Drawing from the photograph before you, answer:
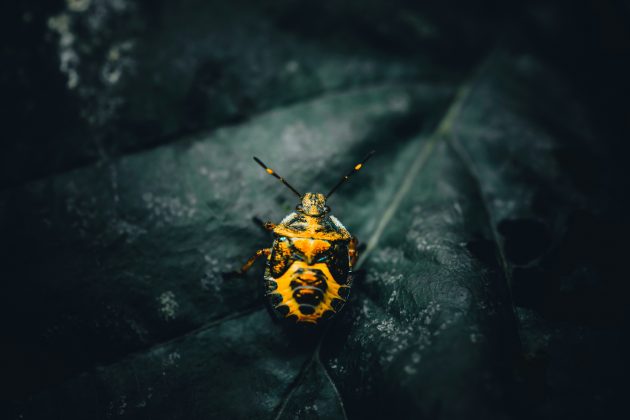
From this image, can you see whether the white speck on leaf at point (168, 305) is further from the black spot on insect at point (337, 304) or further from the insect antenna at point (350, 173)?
the insect antenna at point (350, 173)

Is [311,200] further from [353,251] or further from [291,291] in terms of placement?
[291,291]

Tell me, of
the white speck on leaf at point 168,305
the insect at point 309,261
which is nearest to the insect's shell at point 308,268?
the insect at point 309,261

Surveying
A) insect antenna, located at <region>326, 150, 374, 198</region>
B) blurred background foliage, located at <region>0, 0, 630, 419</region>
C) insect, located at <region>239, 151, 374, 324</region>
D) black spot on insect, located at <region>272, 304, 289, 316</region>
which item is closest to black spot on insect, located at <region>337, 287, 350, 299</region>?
insect, located at <region>239, 151, 374, 324</region>

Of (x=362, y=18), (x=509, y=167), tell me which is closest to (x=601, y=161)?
(x=509, y=167)

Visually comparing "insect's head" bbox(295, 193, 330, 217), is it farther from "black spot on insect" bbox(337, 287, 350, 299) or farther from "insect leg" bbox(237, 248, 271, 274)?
"black spot on insect" bbox(337, 287, 350, 299)

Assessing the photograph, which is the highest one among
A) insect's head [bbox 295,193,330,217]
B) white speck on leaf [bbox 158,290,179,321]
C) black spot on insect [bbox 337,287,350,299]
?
insect's head [bbox 295,193,330,217]

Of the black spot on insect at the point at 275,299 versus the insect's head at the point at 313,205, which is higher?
the insect's head at the point at 313,205
